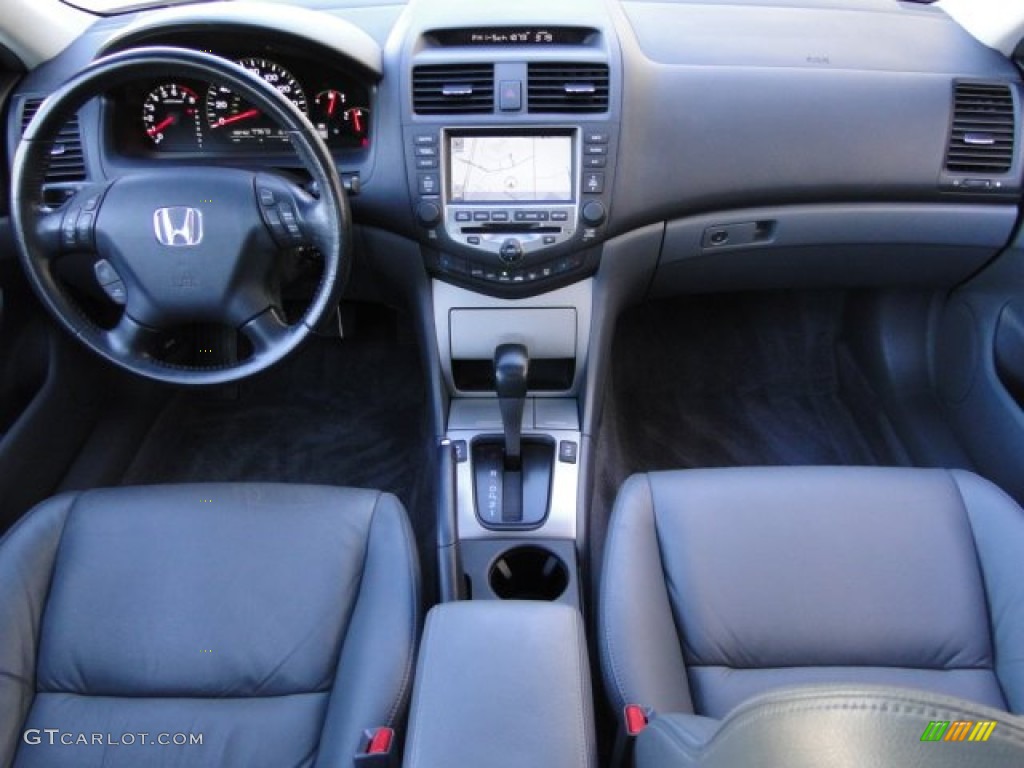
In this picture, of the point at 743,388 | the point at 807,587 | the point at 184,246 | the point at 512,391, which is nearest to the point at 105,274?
the point at 184,246

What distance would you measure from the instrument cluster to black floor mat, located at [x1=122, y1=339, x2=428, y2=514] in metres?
0.72

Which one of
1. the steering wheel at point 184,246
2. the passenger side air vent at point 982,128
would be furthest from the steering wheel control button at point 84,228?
the passenger side air vent at point 982,128

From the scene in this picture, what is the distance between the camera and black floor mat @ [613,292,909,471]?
223 cm

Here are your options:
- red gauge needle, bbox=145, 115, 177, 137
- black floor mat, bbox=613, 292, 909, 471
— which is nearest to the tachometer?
red gauge needle, bbox=145, 115, 177, 137

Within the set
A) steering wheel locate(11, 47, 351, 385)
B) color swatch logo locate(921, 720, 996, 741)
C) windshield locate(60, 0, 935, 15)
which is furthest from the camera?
windshield locate(60, 0, 935, 15)

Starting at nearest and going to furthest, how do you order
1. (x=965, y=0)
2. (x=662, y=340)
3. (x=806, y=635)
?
(x=806, y=635)
(x=965, y=0)
(x=662, y=340)

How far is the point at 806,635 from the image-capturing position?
124 centimetres

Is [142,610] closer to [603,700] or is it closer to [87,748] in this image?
[87,748]

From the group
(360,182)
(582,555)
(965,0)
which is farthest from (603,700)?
(965,0)

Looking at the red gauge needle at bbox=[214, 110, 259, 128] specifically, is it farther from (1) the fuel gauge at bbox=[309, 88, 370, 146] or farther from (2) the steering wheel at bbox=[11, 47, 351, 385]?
(2) the steering wheel at bbox=[11, 47, 351, 385]

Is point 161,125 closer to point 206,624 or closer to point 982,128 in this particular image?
point 206,624

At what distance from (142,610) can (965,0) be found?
6.50 feet

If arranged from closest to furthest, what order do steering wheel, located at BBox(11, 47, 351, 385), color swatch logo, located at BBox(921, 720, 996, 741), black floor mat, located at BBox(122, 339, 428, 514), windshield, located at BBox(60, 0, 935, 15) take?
color swatch logo, located at BBox(921, 720, 996, 741)
steering wheel, located at BBox(11, 47, 351, 385)
windshield, located at BBox(60, 0, 935, 15)
black floor mat, located at BBox(122, 339, 428, 514)

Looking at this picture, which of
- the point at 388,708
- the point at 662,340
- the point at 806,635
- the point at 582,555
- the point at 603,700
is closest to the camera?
the point at 388,708
